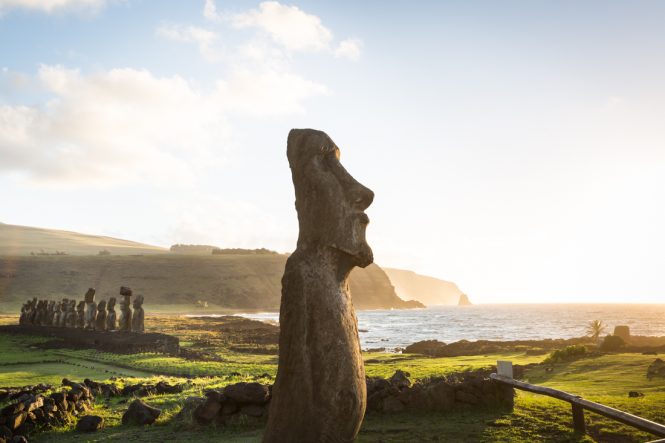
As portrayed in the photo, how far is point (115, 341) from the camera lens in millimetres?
31734

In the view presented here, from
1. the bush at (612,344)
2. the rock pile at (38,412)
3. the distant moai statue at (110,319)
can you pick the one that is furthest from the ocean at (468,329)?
the rock pile at (38,412)

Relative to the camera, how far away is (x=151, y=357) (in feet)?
92.6

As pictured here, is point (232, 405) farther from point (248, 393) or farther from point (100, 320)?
point (100, 320)

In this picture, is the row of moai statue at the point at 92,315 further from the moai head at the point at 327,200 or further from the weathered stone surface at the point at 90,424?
the moai head at the point at 327,200

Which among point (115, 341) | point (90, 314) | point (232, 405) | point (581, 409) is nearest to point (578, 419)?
point (581, 409)

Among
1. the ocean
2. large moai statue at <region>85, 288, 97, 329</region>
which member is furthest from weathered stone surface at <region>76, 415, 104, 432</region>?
the ocean

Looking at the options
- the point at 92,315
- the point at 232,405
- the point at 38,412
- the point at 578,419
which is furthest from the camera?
the point at 92,315

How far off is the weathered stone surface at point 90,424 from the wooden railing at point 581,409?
9.78 m

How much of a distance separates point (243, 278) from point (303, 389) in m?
161

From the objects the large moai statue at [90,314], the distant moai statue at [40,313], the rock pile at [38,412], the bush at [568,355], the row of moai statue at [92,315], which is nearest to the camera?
the rock pile at [38,412]

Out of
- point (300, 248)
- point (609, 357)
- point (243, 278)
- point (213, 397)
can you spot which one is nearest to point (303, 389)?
point (300, 248)

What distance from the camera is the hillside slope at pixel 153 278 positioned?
413 feet

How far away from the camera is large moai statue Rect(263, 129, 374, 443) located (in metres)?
6.06

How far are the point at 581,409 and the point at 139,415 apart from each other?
10.3 metres
